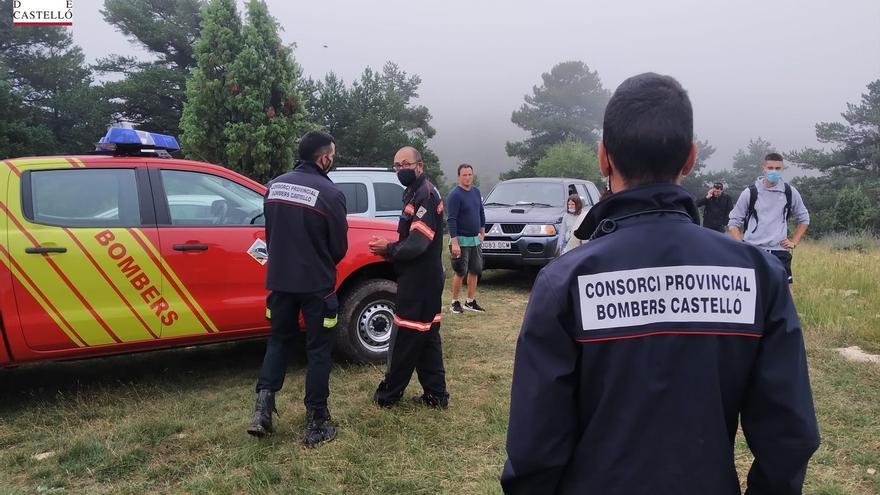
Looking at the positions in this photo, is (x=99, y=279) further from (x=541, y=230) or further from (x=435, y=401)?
(x=541, y=230)

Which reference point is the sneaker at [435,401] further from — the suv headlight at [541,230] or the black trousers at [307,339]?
the suv headlight at [541,230]

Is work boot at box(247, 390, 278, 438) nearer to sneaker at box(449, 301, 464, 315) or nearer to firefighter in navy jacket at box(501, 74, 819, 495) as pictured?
firefighter in navy jacket at box(501, 74, 819, 495)

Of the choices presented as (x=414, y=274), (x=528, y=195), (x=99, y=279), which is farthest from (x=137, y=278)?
(x=528, y=195)

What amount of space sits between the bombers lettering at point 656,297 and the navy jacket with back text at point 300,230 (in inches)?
91.1

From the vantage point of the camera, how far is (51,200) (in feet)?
12.0

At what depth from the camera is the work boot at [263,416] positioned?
3.24 m

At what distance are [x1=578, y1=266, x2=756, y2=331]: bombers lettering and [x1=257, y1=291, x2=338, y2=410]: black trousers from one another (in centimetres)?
236

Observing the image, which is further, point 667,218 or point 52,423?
point 52,423

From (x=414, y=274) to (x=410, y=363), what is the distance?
59 centimetres

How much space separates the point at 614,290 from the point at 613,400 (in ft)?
0.74

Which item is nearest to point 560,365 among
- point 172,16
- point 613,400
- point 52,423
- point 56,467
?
point 613,400

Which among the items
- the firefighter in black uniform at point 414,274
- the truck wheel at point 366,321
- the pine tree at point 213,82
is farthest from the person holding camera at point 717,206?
the pine tree at point 213,82

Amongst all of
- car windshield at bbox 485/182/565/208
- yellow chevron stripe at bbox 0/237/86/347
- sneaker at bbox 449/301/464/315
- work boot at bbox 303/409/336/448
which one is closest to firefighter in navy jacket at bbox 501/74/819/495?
work boot at bbox 303/409/336/448

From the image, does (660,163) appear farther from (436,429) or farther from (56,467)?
(56,467)
